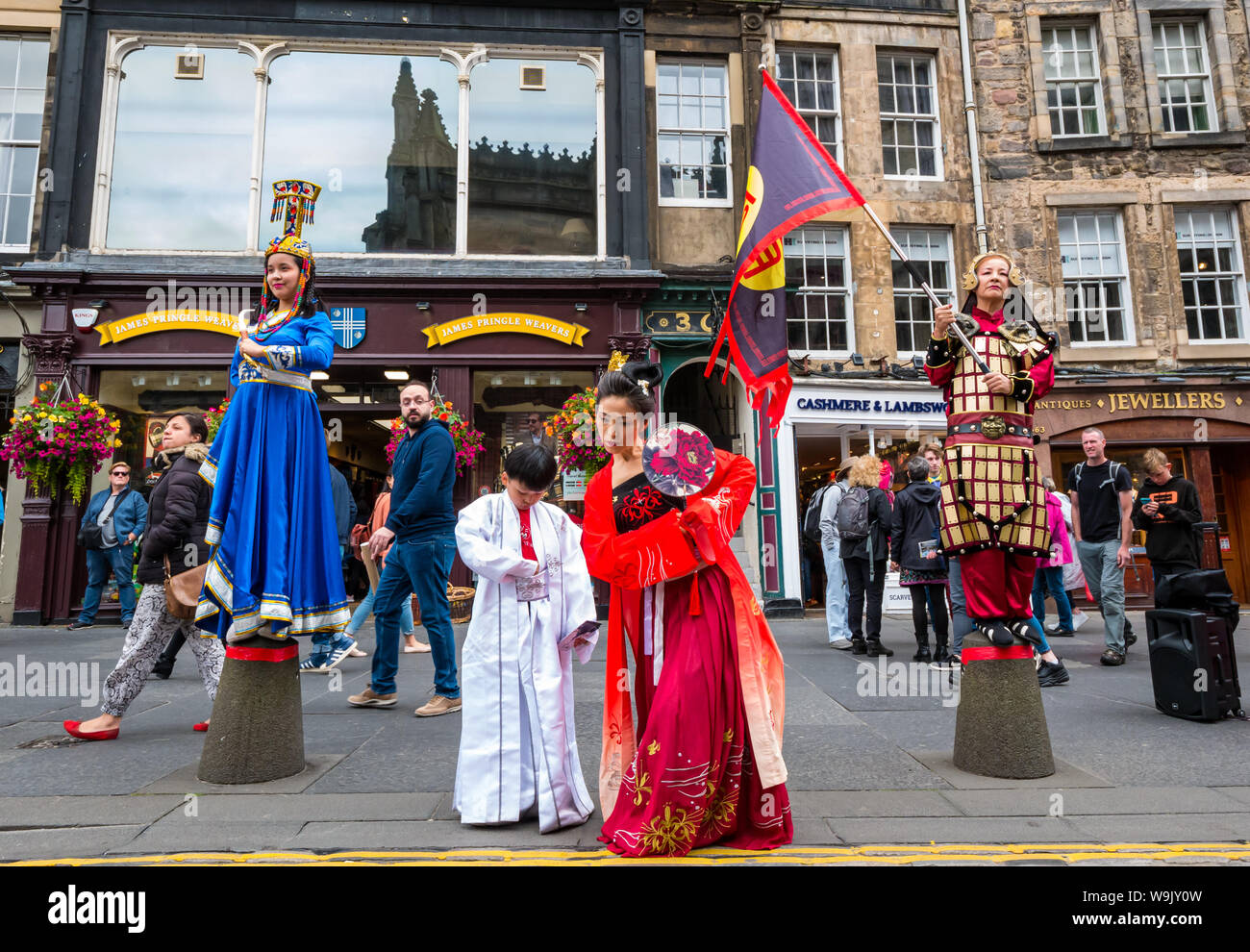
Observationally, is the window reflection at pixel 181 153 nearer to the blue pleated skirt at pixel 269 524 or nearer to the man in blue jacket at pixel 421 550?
the man in blue jacket at pixel 421 550

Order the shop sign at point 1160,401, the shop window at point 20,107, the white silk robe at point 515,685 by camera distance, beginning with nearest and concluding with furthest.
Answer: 1. the white silk robe at point 515,685
2. the shop window at point 20,107
3. the shop sign at point 1160,401

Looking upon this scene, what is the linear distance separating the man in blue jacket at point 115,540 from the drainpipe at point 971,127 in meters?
13.8

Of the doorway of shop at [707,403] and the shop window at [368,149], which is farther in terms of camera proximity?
the doorway of shop at [707,403]

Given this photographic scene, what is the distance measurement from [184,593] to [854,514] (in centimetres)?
606

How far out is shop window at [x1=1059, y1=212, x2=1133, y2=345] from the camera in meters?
13.2

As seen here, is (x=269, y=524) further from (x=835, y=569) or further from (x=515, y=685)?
(x=835, y=569)

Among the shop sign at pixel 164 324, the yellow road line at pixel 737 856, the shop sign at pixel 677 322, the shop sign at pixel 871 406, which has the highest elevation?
the shop sign at pixel 677 322

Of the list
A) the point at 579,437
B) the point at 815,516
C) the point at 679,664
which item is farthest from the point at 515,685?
the point at 579,437

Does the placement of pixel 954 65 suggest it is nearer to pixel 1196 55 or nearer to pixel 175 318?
pixel 1196 55

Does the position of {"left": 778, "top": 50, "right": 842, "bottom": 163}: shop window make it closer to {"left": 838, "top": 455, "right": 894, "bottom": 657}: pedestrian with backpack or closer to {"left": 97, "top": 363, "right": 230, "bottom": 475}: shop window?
{"left": 838, "top": 455, "right": 894, "bottom": 657}: pedestrian with backpack

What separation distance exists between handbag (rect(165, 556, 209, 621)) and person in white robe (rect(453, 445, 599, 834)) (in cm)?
239

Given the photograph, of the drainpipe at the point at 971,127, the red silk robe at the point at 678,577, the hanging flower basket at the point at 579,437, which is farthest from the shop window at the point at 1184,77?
the red silk robe at the point at 678,577

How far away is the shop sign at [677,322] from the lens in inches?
476
